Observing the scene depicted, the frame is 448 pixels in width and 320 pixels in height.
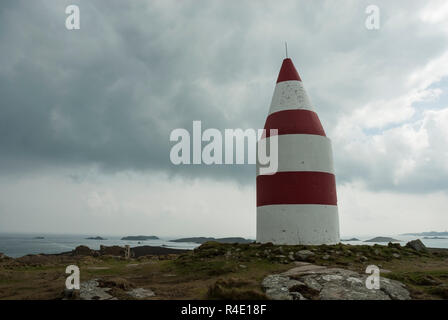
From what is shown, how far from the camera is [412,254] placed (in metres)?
15.4

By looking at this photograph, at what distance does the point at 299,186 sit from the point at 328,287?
22.9 ft

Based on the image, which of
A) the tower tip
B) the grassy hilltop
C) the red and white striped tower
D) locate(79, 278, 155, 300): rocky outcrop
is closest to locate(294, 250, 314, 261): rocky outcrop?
the grassy hilltop

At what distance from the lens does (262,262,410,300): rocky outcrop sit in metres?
8.27

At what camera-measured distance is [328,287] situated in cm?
878

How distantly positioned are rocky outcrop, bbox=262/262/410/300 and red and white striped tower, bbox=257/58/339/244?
5010 millimetres

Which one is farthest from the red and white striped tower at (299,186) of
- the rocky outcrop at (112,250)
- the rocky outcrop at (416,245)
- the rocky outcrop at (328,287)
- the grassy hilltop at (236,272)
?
the rocky outcrop at (112,250)

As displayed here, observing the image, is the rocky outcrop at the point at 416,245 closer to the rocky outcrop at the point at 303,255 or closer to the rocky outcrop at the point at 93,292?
the rocky outcrop at the point at 303,255

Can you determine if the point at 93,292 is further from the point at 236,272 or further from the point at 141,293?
the point at 236,272

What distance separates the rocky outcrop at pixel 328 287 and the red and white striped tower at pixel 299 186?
5.01 metres

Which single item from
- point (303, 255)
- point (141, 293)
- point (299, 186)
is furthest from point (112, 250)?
point (141, 293)
